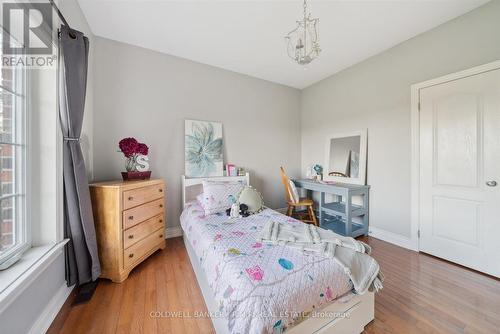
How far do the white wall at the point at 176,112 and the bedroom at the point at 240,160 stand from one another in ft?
0.07

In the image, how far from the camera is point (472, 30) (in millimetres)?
1918

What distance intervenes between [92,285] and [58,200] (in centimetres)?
83

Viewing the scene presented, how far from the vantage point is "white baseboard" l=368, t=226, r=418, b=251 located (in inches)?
95.1

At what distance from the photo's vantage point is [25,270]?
3.64ft

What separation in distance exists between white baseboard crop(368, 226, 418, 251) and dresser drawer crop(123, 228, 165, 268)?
2924 mm

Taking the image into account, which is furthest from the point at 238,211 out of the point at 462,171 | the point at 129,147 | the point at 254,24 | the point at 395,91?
the point at 395,91

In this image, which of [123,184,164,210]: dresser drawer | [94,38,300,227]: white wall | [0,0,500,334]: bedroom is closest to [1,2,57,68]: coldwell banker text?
[0,0,500,334]: bedroom

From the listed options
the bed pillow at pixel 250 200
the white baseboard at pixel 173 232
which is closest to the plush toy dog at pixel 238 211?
the bed pillow at pixel 250 200

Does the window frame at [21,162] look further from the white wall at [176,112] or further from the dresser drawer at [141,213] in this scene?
the white wall at [176,112]

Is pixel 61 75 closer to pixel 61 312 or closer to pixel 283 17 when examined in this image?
pixel 61 312

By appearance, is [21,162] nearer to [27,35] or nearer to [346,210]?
[27,35]

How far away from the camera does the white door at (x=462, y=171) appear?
1841 mm

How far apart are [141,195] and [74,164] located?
2.01 feet

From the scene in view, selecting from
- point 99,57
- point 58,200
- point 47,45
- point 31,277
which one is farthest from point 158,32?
point 31,277
